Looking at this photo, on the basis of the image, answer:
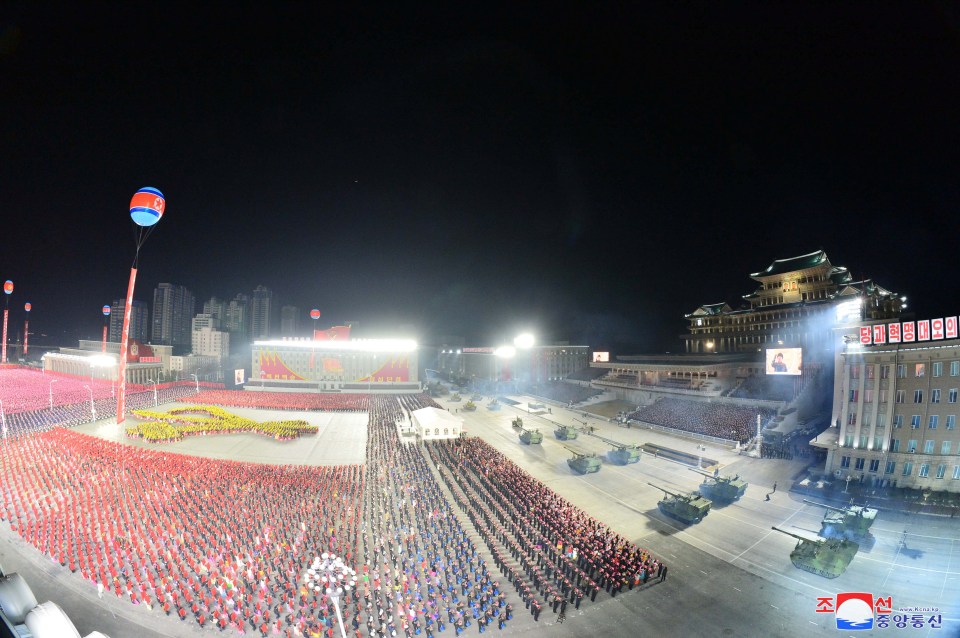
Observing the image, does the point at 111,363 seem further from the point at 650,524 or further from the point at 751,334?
the point at 751,334

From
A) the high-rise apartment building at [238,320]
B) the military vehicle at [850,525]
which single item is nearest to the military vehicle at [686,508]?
the military vehicle at [850,525]

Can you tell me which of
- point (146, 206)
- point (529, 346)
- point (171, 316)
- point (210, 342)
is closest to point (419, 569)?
point (146, 206)

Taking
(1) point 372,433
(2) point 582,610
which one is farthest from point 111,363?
(2) point 582,610

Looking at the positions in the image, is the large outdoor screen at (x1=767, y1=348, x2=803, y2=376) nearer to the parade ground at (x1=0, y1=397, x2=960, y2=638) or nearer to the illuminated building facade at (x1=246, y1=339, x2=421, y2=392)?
the parade ground at (x1=0, y1=397, x2=960, y2=638)

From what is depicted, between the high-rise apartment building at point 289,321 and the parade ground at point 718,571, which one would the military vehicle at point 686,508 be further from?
the high-rise apartment building at point 289,321

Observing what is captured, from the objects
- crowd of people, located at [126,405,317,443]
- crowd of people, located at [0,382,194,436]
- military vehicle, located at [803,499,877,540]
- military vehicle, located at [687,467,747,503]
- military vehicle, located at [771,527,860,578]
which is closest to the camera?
military vehicle, located at [771,527,860,578]

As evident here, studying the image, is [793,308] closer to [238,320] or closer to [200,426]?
[200,426]

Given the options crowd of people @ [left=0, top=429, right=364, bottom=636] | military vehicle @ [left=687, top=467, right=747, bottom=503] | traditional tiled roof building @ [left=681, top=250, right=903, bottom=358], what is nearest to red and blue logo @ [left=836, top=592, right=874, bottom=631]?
military vehicle @ [left=687, top=467, right=747, bottom=503]
